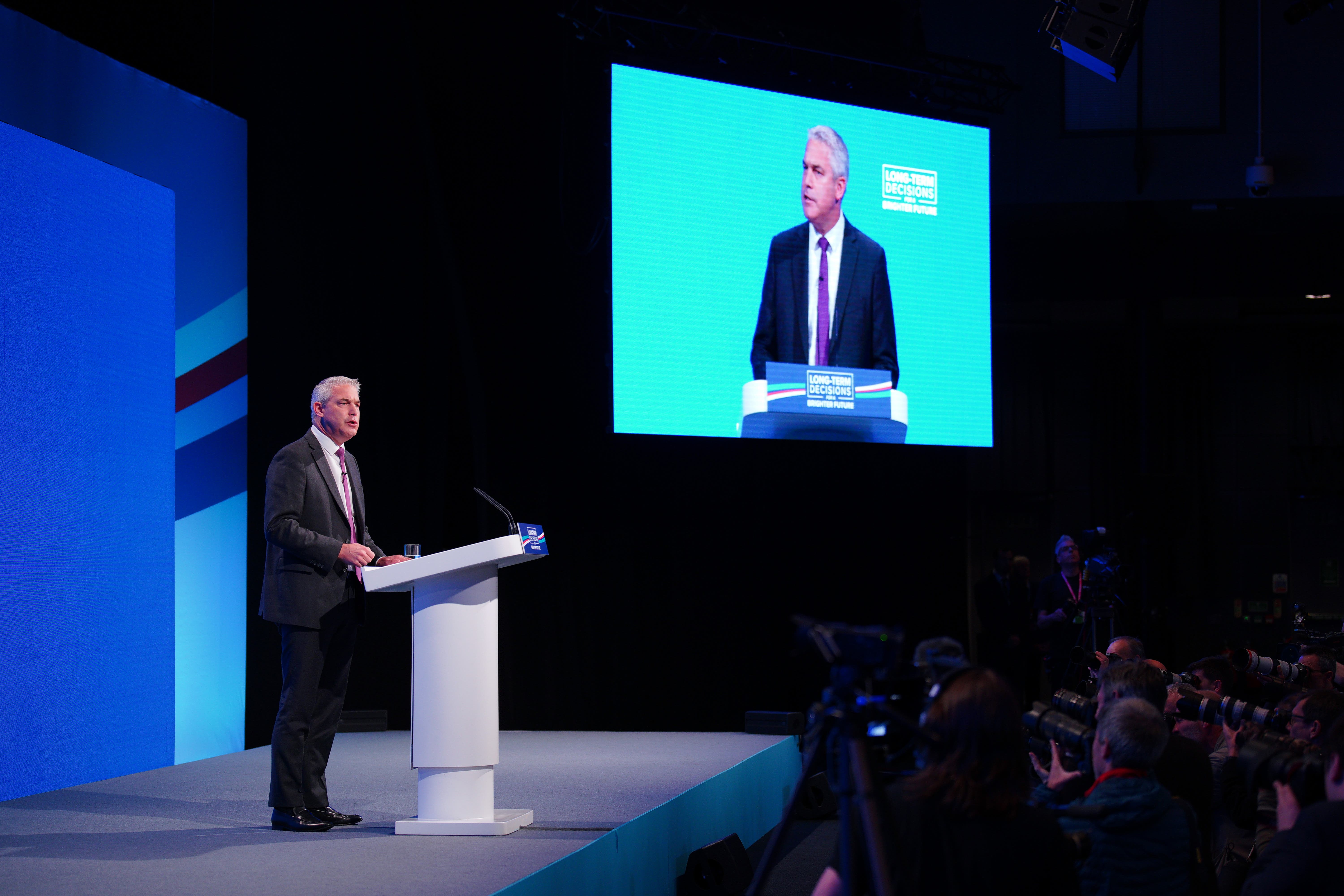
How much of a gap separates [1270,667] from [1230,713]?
1413mm

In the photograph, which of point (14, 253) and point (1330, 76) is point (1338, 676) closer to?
point (14, 253)

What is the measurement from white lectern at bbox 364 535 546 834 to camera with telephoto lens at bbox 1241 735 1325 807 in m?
1.82

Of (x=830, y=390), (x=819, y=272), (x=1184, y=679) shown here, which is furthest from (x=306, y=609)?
(x=819, y=272)

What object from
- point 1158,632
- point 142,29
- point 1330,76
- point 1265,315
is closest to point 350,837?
point 142,29

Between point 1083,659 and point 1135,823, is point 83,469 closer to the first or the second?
point 1135,823

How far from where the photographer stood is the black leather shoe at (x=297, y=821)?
10.7ft

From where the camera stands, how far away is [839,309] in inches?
244

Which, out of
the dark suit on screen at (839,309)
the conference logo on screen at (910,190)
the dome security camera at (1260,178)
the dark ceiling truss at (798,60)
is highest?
the dark ceiling truss at (798,60)

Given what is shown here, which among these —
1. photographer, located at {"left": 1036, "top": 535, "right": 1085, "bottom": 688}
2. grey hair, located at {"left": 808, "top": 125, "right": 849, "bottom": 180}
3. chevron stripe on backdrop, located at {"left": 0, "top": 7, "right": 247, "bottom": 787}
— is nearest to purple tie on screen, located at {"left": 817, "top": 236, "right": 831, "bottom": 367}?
grey hair, located at {"left": 808, "top": 125, "right": 849, "bottom": 180}

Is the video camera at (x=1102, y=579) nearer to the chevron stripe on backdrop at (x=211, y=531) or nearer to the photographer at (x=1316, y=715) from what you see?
the photographer at (x=1316, y=715)

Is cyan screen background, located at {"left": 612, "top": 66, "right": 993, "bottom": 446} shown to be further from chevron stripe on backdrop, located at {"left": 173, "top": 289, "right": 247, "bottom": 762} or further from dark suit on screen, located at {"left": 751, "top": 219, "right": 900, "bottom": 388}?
chevron stripe on backdrop, located at {"left": 173, "top": 289, "right": 247, "bottom": 762}

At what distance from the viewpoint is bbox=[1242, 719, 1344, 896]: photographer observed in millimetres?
1674

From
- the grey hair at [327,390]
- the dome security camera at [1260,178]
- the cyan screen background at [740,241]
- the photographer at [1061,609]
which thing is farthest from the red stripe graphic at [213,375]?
the dome security camera at [1260,178]

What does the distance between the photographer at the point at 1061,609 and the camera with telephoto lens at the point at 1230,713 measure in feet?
14.0
